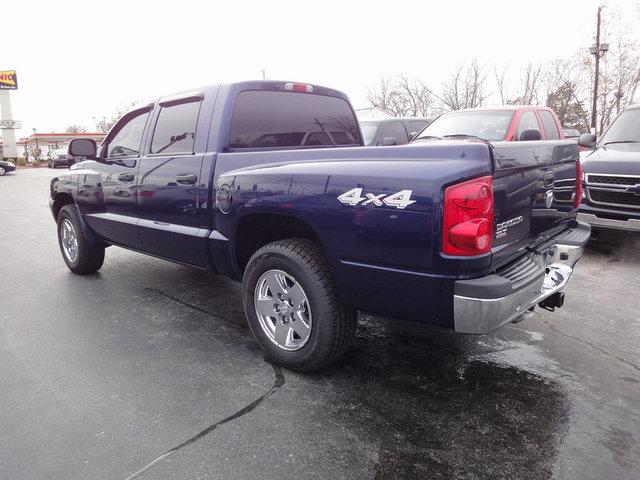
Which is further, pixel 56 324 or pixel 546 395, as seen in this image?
pixel 56 324

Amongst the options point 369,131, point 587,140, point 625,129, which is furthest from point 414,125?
point 587,140

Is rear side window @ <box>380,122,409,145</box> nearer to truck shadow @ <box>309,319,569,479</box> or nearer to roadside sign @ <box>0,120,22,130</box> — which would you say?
truck shadow @ <box>309,319,569,479</box>

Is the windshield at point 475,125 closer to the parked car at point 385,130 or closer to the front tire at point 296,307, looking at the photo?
the parked car at point 385,130

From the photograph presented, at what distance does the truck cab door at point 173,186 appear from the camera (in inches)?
143

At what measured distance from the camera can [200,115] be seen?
3672mm

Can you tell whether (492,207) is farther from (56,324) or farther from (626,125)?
(626,125)

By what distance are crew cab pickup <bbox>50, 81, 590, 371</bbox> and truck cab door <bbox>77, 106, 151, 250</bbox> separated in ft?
0.08

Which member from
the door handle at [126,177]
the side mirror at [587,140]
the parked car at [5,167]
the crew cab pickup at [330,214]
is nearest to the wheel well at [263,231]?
the crew cab pickup at [330,214]

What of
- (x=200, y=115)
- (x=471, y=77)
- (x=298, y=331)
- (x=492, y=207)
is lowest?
(x=298, y=331)

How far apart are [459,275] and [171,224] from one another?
96.8 inches

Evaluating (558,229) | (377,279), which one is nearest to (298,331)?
(377,279)

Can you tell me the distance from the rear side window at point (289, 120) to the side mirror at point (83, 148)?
2.27 meters

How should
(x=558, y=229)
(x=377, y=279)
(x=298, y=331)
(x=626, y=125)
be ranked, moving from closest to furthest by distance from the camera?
(x=377, y=279)
(x=298, y=331)
(x=558, y=229)
(x=626, y=125)

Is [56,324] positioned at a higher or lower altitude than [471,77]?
lower
